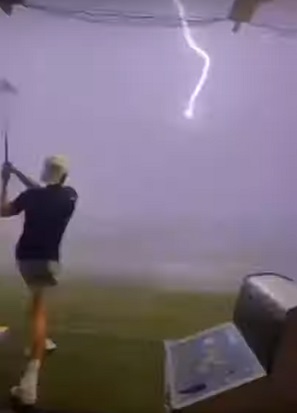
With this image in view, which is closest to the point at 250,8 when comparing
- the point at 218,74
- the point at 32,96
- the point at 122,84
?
the point at 218,74

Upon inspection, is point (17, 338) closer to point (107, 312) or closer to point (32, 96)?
point (107, 312)

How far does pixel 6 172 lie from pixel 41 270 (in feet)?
0.97

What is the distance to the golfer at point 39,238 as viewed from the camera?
2.51m

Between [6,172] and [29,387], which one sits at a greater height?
[6,172]

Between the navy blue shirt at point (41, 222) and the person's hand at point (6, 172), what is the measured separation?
7 cm

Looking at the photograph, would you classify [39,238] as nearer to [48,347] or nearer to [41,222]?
[41,222]

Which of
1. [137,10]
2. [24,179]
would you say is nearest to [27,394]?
[24,179]

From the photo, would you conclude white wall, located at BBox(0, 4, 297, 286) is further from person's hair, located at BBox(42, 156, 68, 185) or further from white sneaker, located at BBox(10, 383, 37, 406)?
white sneaker, located at BBox(10, 383, 37, 406)

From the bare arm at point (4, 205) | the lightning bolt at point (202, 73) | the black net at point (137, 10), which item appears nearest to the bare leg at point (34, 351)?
the bare arm at point (4, 205)

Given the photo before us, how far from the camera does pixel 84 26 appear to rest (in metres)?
2.54

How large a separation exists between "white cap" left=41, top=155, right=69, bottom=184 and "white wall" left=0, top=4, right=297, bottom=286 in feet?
0.07

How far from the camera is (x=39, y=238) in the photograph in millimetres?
2520

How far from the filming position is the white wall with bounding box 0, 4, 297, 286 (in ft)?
8.24

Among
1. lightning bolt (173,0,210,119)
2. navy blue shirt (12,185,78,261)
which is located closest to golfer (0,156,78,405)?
navy blue shirt (12,185,78,261)
